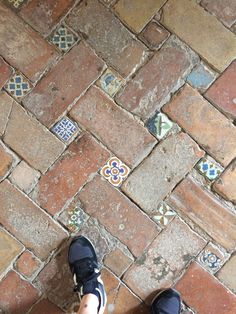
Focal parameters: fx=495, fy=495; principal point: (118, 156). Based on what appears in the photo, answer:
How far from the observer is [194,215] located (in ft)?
6.97

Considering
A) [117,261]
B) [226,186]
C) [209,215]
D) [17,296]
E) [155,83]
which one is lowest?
[17,296]

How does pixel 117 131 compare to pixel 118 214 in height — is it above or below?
above

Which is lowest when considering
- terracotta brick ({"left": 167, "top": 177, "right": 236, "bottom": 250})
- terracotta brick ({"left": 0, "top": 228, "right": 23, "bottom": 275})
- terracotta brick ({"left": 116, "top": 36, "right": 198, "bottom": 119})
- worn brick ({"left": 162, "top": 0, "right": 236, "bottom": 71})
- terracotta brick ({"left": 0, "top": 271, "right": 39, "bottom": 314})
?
terracotta brick ({"left": 0, "top": 271, "right": 39, "bottom": 314})

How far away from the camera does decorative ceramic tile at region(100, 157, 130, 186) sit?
2133mm

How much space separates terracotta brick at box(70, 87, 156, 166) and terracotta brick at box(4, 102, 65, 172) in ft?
0.48

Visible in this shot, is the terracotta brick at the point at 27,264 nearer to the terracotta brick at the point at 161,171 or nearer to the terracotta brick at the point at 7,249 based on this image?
the terracotta brick at the point at 7,249

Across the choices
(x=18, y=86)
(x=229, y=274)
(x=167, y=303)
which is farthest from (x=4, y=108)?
(x=229, y=274)

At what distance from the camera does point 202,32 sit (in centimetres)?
215

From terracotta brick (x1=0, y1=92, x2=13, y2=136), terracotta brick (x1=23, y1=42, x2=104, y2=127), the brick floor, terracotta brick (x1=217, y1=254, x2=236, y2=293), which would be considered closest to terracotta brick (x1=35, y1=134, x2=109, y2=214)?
the brick floor

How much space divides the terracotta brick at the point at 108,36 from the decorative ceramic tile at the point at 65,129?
313 mm

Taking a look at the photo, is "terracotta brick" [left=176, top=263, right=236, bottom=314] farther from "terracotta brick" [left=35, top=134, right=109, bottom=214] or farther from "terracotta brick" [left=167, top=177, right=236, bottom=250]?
"terracotta brick" [left=35, top=134, right=109, bottom=214]

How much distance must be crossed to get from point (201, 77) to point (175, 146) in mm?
323

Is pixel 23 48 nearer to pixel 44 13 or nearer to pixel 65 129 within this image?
pixel 44 13

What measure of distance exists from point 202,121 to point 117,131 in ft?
1.22
